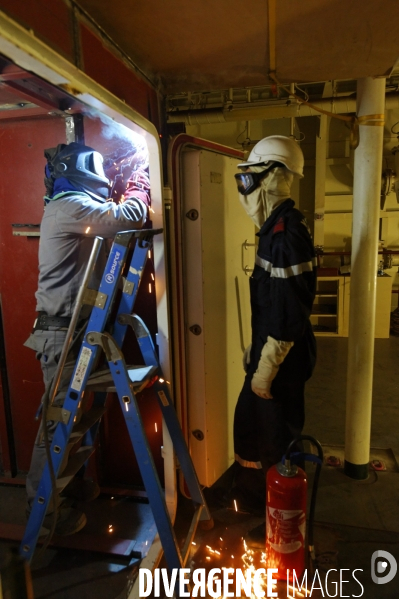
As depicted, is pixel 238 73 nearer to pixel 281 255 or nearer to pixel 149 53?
pixel 149 53

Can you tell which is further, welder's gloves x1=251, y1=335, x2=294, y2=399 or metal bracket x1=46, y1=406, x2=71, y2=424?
welder's gloves x1=251, y1=335, x2=294, y2=399

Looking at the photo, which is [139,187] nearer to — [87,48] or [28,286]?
[87,48]

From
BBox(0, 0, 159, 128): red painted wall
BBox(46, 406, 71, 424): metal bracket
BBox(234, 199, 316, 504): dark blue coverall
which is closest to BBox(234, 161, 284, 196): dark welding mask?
BBox(234, 199, 316, 504): dark blue coverall

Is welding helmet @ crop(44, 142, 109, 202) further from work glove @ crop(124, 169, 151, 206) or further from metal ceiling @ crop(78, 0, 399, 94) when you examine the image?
metal ceiling @ crop(78, 0, 399, 94)

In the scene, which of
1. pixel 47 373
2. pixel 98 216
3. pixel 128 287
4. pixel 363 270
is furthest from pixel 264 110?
pixel 47 373

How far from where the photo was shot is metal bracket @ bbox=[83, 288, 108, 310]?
157cm

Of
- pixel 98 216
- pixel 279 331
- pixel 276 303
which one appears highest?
pixel 98 216

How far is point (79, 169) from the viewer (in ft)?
5.79

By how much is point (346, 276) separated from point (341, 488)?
4.04 m

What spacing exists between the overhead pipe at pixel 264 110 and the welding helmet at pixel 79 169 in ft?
9.59

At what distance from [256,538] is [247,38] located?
233 cm

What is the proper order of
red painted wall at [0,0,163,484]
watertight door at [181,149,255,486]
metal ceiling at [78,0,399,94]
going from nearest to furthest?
metal ceiling at [78,0,399,94] < watertight door at [181,149,255,486] < red painted wall at [0,0,163,484]

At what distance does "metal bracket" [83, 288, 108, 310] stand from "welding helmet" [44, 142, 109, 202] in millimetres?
495

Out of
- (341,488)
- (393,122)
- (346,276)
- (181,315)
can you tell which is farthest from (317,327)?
(181,315)
